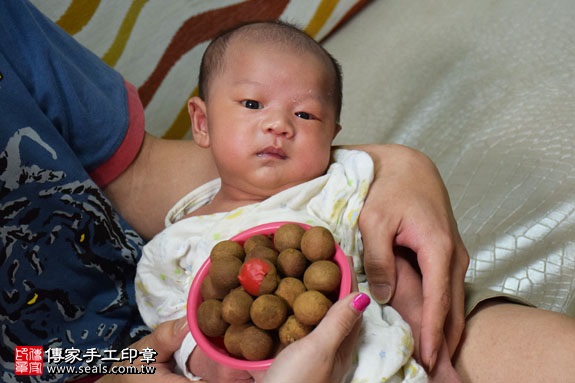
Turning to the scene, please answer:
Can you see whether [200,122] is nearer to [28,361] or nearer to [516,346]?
[28,361]

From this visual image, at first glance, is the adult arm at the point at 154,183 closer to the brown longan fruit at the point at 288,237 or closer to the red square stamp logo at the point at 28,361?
the red square stamp logo at the point at 28,361

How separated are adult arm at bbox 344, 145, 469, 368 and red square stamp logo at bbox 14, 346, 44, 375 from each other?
461 mm

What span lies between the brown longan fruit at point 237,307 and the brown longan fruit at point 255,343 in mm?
14

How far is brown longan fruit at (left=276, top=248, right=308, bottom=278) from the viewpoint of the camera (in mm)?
701

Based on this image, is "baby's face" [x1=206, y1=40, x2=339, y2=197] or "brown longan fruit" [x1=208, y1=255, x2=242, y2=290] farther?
"baby's face" [x1=206, y1=40, x2=339, y2=197]

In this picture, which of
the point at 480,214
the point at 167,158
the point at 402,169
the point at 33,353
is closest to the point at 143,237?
the point at 167,158

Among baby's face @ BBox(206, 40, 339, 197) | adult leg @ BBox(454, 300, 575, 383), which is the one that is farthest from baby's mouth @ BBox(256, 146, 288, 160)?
adult leg @ BBox(454, 300, 575, 383)

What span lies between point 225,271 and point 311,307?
0.10 m

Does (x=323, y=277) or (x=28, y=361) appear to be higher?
(x=323, y=277)

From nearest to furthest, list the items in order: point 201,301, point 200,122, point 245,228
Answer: point 201,301, point 245,228, point 200,122

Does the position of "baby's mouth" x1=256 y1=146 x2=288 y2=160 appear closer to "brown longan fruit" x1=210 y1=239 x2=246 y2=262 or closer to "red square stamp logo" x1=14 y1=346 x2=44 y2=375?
"brown longan fruit" x1=210 y1=239 x2=246 y2=262

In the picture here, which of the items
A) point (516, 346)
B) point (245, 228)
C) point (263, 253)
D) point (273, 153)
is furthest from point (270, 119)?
point (516, 346)

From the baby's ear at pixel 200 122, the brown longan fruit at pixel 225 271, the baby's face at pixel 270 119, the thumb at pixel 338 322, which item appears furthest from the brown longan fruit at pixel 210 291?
the baby's ear at pixel 200 122

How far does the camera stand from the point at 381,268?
826 millimetres
